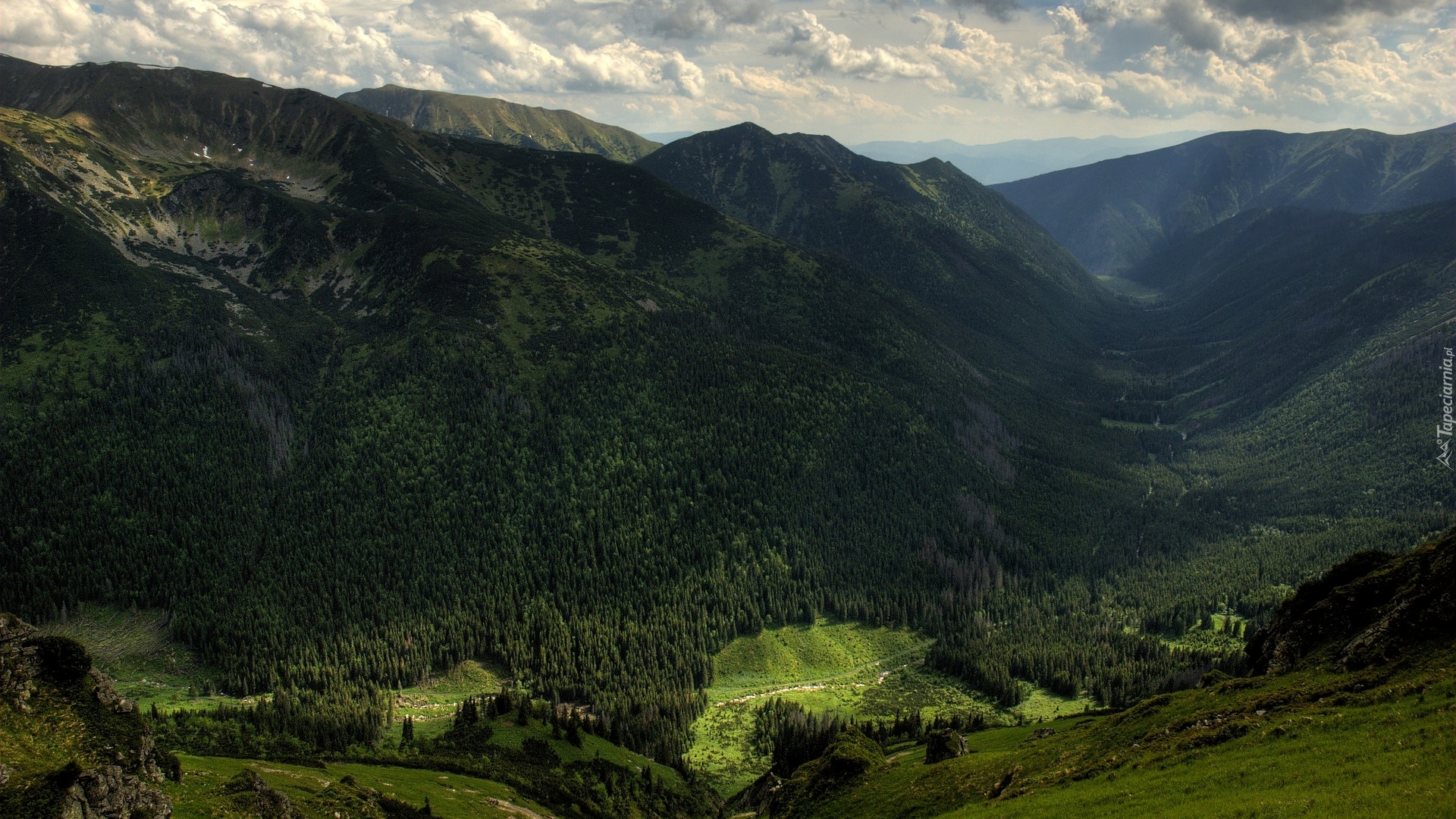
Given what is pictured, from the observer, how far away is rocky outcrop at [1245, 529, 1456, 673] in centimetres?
6844

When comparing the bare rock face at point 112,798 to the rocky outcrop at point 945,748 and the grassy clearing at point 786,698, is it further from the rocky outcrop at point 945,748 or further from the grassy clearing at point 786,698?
the grassy clearing at point 786,698

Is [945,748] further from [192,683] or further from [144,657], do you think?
[144,657]

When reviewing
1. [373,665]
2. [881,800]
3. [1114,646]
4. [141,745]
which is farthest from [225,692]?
[1114,646]

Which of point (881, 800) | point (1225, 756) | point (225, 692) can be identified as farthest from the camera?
point (225, 692)

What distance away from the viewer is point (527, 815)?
365 ft

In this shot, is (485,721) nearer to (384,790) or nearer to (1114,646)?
(384,790)

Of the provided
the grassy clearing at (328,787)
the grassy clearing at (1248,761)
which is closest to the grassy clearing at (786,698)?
the grassy clearing at (328,787)

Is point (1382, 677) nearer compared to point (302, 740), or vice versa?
point (1382, 677)

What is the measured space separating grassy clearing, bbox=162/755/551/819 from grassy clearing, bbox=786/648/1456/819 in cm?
5183

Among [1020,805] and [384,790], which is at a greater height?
[1020,805]

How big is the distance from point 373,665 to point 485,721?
43585mm

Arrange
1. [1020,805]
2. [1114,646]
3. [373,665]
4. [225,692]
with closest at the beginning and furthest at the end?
[1020,805] < [225,692] < [373,665] < [1114,646]

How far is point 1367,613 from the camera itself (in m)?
80.0

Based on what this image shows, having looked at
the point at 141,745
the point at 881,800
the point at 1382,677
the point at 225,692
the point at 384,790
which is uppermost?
the point at 1382,677
